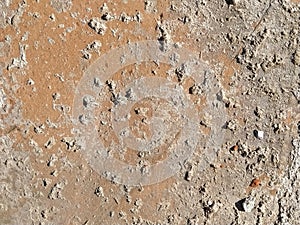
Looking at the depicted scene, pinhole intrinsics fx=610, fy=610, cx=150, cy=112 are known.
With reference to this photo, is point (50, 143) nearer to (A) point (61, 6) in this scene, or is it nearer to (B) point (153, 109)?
(B) point (153, 109)

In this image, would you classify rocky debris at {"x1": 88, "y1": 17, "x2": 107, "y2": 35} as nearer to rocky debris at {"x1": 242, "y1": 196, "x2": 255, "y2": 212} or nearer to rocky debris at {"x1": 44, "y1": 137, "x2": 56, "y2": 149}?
rocky debris at {"x1": 44, "y1": 137, "x2": 56, "y2": 149}

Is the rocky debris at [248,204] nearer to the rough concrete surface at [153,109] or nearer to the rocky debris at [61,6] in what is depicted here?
the rough concrete surface at [153,109]

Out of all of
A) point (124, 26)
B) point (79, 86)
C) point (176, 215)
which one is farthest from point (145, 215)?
point (124, 26)

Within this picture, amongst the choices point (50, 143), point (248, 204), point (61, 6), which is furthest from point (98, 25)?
point (248, 204)

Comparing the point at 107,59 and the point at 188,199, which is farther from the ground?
the point at 107,59

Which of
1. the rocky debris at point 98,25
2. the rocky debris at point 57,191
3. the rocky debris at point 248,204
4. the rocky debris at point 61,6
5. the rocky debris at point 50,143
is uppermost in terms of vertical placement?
the rocky debris at point 61,6

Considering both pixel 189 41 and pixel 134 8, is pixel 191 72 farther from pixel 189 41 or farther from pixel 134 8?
pixel 134 8

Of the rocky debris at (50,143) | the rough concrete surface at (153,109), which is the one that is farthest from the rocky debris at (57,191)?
the rocky debris at (50,143)

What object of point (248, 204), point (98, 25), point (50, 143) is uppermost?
point (98, 25)
